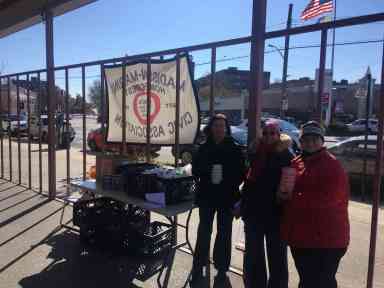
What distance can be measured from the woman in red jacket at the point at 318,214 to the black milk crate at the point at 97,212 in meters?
2.16

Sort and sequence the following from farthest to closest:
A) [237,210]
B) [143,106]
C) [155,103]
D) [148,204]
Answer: [143,106]
[155,103]
[148,204]
[237,210]

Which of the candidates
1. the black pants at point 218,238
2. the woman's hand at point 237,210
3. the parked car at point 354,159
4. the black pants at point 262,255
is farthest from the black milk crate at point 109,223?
the parked car at point 354,159

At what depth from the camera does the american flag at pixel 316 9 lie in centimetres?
851

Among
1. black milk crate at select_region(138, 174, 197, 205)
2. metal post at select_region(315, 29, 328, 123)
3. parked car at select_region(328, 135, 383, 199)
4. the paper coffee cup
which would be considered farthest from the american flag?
the paper coffee cup

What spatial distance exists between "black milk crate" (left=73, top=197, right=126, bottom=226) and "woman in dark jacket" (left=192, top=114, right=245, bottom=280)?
3.55ft

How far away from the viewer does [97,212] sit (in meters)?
3.94

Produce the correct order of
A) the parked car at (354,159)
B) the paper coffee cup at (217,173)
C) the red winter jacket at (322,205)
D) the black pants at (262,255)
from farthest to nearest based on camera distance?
the parked car at (354,159) < the paper coffee cup at (217,173) < the black pants at (262,255) < the red winter jacket at (322,205)

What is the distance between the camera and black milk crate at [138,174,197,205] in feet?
10.7

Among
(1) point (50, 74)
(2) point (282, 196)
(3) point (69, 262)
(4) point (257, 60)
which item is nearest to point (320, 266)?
(2) point (282, 196)

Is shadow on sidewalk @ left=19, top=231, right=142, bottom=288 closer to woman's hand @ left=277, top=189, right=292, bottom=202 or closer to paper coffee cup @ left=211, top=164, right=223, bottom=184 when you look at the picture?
paper coffee cup @ left=211, top=164, right=223, bottom=184

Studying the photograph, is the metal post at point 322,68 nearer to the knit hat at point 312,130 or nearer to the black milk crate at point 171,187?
the knit hat at point 312,130

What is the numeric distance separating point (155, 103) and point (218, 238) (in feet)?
5.90

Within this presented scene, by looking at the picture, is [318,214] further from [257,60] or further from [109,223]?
[109,223]

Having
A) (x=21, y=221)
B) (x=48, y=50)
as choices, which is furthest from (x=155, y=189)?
(x=48, y=50)
